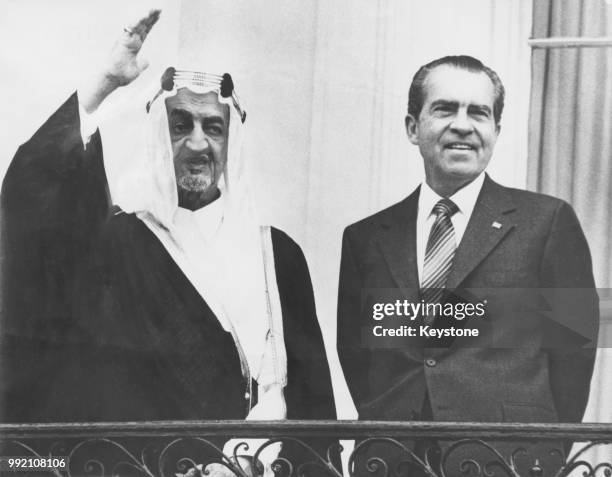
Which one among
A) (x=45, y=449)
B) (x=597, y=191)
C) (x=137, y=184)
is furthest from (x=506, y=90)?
(x=45, y=449)

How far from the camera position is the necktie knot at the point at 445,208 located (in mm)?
7820

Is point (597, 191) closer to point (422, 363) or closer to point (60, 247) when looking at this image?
point (422, 363)

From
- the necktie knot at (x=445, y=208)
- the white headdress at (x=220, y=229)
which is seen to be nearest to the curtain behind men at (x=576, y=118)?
the necktie knot at (x=445, y=208)

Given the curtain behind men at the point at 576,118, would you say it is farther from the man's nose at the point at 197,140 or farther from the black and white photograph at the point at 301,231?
the man's nose at the point at 197,140

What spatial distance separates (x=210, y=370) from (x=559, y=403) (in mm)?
1824

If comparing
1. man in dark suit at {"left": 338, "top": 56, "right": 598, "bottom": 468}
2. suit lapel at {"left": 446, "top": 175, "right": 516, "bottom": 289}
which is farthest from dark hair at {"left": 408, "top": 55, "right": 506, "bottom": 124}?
suit lapel at {"left": 446, "top": 175, "right": 516, "bottom": 289}

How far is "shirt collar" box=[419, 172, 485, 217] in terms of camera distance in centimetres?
780

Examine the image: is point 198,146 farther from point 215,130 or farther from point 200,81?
point 200,81

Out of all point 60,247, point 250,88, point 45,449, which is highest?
point 250,88

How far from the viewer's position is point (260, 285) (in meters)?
7.83

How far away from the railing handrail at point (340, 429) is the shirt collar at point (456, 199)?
1265mm

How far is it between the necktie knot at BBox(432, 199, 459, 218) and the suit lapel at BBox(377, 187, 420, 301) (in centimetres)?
11

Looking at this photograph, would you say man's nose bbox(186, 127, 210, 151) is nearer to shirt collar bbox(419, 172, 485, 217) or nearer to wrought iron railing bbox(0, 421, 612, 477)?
shirt collar bbox(419, 172, 485, 217)
